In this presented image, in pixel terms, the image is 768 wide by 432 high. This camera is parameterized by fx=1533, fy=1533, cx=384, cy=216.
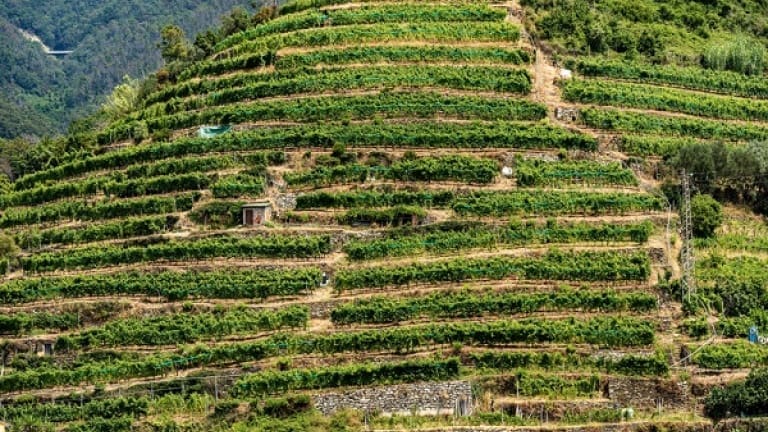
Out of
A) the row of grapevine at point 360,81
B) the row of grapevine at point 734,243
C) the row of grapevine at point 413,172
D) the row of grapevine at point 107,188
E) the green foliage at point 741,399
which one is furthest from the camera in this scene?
the row of grapevine at point 360,81

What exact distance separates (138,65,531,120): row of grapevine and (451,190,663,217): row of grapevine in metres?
7.60

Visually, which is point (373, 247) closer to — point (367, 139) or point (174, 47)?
point (367, 139)

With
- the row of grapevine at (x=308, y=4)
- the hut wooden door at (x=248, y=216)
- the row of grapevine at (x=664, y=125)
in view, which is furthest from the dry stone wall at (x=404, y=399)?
the row of grapevine at (x=308, y=4)

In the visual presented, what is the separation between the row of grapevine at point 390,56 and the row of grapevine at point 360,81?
619 mm

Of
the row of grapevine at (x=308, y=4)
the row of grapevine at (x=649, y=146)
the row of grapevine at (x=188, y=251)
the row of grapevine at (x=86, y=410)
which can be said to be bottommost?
the row of grapevine at (x=86, y=410)

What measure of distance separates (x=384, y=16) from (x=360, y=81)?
551 centimetres

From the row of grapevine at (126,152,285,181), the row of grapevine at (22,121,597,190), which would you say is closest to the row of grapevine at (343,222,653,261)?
the row of grapevine at (22,121,597,190)

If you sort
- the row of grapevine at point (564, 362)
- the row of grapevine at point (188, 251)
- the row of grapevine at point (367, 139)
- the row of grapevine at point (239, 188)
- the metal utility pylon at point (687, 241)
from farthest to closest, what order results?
1. the row of grapevine at point (367, 139)
2. the row of grapevine at point (239, 188)
3. the row of grapevine at point (188, 251)
4. the metal utility pylon at point (687, 241)
5. the row of grapevine at point (564, 362)

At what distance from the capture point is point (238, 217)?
2211 inches

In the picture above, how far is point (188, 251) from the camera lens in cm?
5406

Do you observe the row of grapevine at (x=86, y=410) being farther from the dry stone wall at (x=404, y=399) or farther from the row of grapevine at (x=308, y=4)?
the row of grapevine at (x=308, y=4)

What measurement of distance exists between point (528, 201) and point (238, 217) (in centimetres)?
1060

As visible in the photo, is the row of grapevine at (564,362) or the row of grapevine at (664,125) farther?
the row of grapevine at (664,125)

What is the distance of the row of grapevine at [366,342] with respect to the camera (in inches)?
1923
